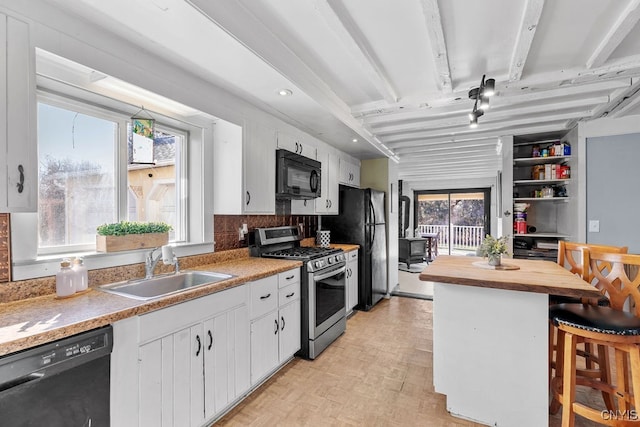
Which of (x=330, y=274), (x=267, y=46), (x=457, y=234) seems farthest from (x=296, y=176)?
(x=457, y=234)

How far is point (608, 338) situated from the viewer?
5.04 feet

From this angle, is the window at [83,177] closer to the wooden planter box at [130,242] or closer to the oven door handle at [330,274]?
the wooden planter box at [130,242]

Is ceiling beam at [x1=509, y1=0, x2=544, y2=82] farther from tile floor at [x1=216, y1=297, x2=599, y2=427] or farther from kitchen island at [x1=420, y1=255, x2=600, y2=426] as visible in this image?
tile floor at [x1=216, y1=297, x2=599, y2=427]

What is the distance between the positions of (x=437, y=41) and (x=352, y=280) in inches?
113

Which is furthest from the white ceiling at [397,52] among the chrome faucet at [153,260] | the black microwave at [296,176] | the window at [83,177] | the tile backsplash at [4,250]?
the chrome faucet at [153,260]

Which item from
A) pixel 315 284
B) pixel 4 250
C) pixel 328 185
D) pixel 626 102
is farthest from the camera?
pixel 328 185

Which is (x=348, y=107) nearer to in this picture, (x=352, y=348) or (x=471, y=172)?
(x=352, y=348)

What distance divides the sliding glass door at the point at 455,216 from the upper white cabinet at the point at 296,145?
251 inches

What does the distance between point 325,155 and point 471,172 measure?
539cm

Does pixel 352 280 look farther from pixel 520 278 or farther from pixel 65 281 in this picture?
pixel 65 281

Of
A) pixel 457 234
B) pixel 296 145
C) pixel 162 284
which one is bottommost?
pixel 457 234

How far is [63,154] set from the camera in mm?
1779

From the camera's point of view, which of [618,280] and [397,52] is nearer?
[618,280]

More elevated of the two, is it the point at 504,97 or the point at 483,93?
the point at 504,97
